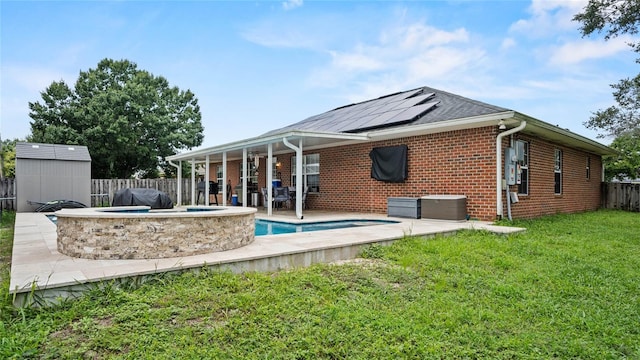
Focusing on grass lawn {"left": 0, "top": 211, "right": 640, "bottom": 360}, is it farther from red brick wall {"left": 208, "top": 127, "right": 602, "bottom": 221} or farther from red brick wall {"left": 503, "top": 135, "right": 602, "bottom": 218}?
red brick wall {"left": 503, "top": 135, "right": 602, "bottom": 218}

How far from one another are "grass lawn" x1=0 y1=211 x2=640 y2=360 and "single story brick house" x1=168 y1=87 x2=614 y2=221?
3.98 metres

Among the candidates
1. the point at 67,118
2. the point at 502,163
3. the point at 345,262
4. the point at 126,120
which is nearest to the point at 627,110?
the point at 502,163

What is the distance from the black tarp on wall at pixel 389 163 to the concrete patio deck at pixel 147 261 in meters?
3.65

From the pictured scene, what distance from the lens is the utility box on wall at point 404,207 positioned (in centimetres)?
894

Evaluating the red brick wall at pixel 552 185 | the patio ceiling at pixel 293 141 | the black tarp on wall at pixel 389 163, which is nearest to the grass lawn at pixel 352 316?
the patio ceiling at pixel 293 141

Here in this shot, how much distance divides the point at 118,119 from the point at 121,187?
5707 mm

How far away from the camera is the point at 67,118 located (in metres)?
20.5

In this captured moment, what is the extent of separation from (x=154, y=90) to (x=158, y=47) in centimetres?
1076

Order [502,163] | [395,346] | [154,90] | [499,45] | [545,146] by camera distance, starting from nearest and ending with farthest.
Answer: [395,346] → [502,163] → [545,146] → [499,45] → [154,90]

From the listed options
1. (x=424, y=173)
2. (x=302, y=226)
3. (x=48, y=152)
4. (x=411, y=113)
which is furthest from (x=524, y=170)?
(x=48, y=152)

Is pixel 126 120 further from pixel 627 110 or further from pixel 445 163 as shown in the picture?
pixel 627 110

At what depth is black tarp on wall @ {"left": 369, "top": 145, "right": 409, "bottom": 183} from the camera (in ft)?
31.8

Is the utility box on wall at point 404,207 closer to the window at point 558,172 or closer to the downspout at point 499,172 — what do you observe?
the downspout at point 499,172

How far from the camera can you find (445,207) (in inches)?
327
